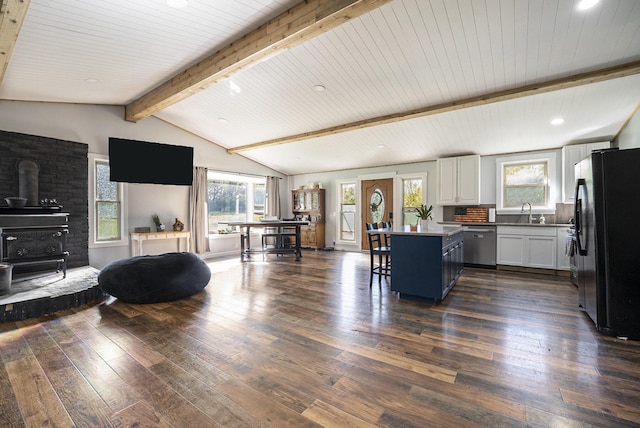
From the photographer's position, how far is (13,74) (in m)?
3.51

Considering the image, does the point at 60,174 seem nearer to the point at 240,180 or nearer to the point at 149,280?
the point at 149,280

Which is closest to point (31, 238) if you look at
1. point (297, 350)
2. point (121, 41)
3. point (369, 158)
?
point (121, 41)

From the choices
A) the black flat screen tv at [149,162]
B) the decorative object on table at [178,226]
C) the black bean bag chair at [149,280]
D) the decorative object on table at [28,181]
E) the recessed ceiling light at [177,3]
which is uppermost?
the recessed ceiling light at [177,3]

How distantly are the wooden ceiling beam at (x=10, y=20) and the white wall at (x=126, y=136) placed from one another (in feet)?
7.13

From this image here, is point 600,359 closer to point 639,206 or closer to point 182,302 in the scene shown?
point 639,206

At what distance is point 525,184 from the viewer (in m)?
5.66

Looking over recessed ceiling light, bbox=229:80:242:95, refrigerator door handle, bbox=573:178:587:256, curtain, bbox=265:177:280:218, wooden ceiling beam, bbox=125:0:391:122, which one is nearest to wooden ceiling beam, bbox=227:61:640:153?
refrigerator door handle, bbox=573:178:587:256

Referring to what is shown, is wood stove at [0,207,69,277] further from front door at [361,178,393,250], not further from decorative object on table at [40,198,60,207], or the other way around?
front door at [361,178,393,250]

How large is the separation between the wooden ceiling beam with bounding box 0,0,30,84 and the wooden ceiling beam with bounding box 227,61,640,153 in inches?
171

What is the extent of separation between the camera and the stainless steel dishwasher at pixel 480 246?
549cm

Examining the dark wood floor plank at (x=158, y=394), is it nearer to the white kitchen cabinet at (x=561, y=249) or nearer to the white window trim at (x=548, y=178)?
the white kitchen cabinet at (x=561, y=249)

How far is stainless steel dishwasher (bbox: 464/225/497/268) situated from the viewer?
549 centimetres

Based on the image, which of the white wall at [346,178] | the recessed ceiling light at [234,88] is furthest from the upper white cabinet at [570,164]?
the recessed ceiling light at [234,88]

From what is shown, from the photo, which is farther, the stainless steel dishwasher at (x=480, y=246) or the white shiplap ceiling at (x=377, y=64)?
the stainless steel dishwasher at (x=480, y=246)
